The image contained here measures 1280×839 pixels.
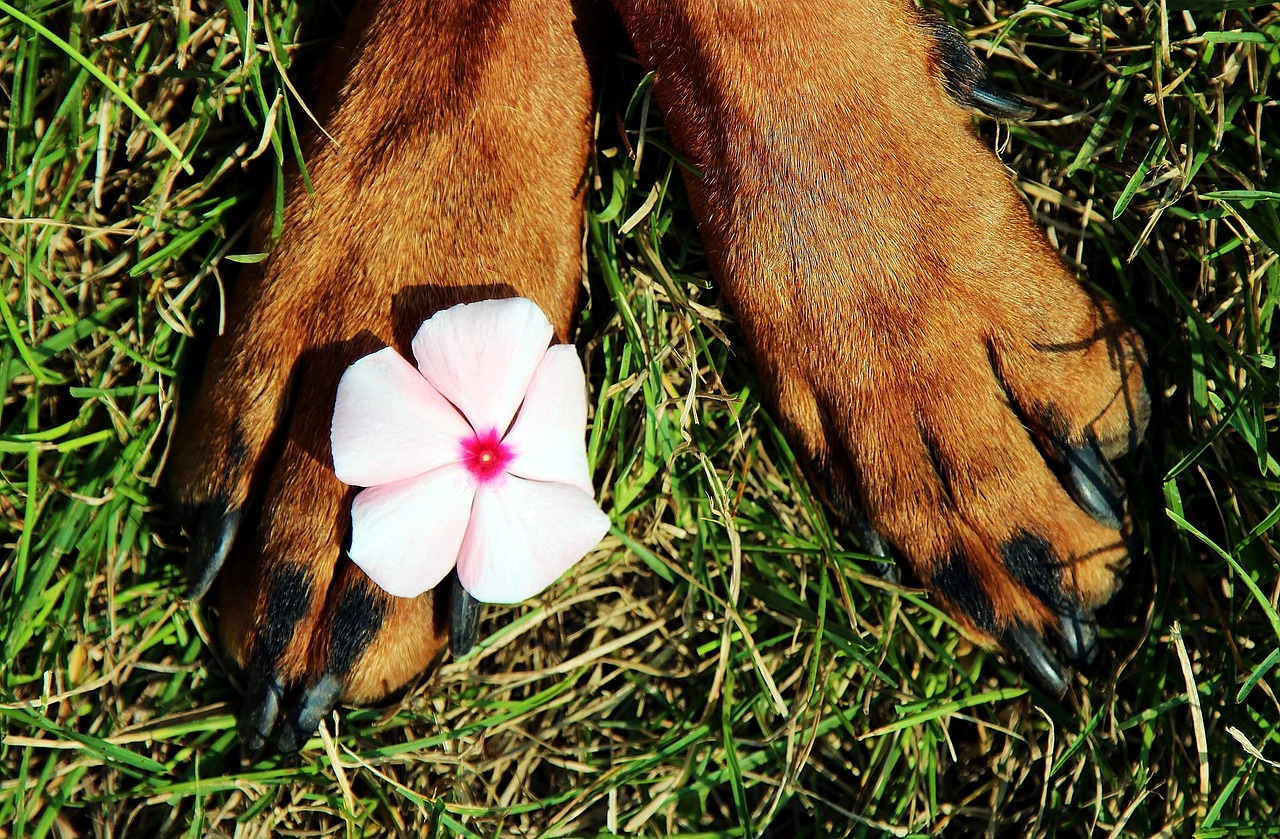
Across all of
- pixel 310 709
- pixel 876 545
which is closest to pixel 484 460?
pixel 310 709

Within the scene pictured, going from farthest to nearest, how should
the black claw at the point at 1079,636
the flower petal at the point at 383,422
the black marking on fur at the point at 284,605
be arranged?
the black claw at the point at 1079,636 → the black marking on fur at the point at 284,605 → the flower petal at the point at 383,422

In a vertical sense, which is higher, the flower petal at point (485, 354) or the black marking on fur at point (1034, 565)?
the flower petal at point (485, 354)

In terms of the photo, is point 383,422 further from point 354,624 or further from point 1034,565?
point 1034,565

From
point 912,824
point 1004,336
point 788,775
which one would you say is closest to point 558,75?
point 1004,336

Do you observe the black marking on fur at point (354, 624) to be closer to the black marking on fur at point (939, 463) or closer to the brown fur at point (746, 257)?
the brown fur at point (746, 257)

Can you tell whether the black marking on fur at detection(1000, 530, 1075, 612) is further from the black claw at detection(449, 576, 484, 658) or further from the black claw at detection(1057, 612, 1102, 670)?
the black claw at detection(449, 576, 484, 658)

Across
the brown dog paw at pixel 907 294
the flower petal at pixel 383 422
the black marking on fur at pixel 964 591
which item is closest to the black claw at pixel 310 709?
the flower petal at pixel 383 422

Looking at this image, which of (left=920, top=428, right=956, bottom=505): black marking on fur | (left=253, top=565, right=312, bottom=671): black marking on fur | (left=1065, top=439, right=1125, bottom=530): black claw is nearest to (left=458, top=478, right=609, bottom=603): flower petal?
(left=253, top=565, right=312, bottom=671): black marking on fur
